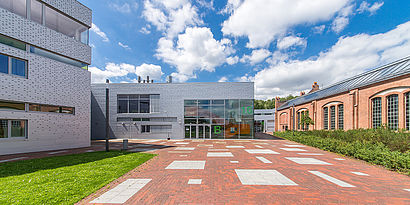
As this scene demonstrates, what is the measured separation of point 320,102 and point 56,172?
1215 inches

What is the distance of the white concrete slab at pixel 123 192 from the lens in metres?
4.42

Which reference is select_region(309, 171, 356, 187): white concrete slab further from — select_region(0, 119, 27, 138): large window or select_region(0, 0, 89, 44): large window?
select_region(0, 0, 89, 44): large window

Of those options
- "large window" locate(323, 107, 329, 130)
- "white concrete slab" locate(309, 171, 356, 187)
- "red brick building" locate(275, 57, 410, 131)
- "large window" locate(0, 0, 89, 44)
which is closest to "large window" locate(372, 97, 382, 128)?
"red brick building" locate(275, 57, 410, 131)

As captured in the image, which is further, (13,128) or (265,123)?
(265,123)

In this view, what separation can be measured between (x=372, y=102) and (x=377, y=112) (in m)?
1.18

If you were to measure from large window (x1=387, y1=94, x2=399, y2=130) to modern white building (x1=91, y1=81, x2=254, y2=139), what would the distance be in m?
13.7

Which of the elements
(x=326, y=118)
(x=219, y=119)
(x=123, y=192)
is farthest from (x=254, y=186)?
(x=326, y=118)

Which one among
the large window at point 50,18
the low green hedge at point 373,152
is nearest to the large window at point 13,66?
the large window at point 50,18

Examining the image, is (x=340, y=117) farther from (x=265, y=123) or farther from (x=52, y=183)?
(x=52, y=183)

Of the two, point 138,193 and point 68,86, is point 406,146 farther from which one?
point 68,86

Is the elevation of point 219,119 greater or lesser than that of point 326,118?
lesser

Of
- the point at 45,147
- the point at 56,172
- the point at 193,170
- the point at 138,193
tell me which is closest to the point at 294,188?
the point at 193,170

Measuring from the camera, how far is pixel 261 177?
250 inches

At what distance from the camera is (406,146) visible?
8.23m
